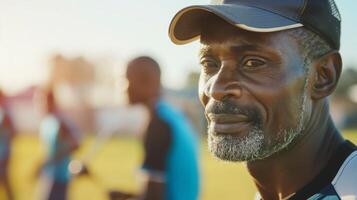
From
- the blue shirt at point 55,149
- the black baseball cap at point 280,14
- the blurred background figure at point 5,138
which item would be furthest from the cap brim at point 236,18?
the blurred background figure at point 5,138

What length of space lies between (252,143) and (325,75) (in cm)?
Answer: 31

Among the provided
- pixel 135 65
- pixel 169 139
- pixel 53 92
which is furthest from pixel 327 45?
pixel 53 92

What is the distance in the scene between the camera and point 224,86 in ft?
6.46

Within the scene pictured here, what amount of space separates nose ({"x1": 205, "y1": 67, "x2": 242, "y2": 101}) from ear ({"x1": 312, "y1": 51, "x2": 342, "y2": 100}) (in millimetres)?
248

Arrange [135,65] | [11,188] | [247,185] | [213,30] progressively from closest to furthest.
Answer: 1. [213,30]
2. [135,65]
3. [11,188]
4. [247,185]

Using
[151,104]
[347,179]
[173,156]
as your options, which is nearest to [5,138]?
[151,104]

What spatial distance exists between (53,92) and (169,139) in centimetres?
331

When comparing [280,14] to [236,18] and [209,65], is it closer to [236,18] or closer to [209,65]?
[236,18]

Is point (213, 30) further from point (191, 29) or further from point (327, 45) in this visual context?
point (327, 45)

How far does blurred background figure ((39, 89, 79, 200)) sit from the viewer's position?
7.28 meters

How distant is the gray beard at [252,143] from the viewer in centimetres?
197

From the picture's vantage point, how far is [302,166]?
2049 mm

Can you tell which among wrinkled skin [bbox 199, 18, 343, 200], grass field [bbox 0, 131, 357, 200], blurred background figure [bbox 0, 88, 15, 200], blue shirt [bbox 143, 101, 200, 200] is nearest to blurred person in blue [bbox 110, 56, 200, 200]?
blue shirt [bbox 143, 101, 200, 200]

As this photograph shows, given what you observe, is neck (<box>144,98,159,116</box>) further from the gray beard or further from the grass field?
the grass field
